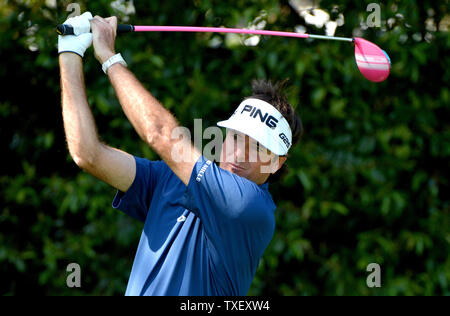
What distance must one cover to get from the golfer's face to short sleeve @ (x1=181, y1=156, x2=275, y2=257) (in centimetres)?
22

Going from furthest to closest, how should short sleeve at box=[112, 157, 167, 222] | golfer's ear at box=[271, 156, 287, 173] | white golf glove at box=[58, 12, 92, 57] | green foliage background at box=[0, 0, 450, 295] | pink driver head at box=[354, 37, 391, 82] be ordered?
green foliage background at box=[0, 0, 450, 295] → pink driver head at box=[354, 37, 391, 82] → golfer's ear at box=[271, 156, 287, 173] → short sleeve at box=[112, 157, 167, 222] → white golf glove at box=[58, 12, 92, 57]

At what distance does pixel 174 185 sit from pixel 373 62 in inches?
40.4

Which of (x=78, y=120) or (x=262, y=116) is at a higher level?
(x=262, y=116)

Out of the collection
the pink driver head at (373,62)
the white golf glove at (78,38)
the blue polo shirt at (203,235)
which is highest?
the pink driver head at (373,62)

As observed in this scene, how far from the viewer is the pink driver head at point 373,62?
246 centimetres

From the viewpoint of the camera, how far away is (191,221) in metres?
1.93

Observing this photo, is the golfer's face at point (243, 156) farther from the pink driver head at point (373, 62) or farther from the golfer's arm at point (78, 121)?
the pink driver head at point (373, 62)

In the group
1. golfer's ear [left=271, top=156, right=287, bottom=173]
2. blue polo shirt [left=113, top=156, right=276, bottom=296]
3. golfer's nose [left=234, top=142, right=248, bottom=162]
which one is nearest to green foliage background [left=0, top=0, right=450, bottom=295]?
golfer's ear [left=271, top=156, right=287, bottom=173]

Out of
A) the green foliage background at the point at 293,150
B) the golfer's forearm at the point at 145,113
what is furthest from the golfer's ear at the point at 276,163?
the green foliage background at the point at 293,150

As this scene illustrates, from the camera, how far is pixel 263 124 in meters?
2.13

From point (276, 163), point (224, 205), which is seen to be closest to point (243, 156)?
point (276, 163)

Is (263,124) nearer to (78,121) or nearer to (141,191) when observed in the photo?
(141,191)

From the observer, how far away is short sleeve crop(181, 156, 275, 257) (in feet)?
5.85

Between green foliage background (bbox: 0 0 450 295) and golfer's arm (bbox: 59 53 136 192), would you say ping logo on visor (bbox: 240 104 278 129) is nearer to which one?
golfer's arm (bbox: 59 53 136 192)
